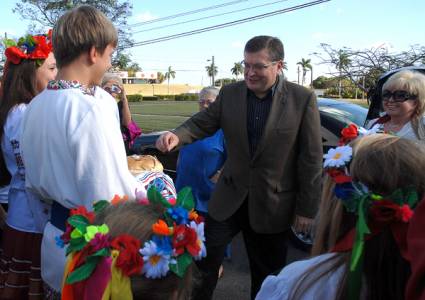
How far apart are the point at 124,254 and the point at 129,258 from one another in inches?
0.7

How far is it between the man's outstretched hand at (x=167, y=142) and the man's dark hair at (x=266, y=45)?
75 centimetres

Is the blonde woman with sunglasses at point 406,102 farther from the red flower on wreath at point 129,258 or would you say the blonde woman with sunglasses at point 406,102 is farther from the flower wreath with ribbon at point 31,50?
the red flower on wreath at point 129,258

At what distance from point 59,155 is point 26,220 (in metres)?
0.66

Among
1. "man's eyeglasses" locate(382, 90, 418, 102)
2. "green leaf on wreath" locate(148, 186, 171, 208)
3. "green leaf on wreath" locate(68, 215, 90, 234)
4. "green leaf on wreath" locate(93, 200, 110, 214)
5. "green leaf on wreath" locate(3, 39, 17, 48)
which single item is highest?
"green leaf on wreath" locate(3, 39, 17, 48)

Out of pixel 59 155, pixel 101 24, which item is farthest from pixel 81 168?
pixel 101 24

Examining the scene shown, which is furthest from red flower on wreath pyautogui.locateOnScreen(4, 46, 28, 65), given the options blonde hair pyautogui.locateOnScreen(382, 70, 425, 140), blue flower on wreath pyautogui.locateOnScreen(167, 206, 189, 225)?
blonde hair pyautogui.locateOnScreen(382, 70, 425, 140)

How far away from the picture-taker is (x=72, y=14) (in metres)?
1.70

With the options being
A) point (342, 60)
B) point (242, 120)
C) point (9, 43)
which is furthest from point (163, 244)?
point (342, 60)

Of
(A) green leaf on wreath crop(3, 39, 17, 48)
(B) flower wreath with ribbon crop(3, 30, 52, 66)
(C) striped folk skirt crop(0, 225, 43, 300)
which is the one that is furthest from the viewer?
(A) green leaf on wreath crop(3, 39, 17, 48)

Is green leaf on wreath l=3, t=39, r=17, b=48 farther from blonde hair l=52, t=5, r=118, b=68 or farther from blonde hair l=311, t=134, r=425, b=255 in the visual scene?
blonde hair l=311, t=134, r=425, b=255

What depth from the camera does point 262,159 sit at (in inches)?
108

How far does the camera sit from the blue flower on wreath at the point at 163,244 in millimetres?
1233

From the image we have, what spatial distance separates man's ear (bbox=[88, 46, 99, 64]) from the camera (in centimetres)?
173

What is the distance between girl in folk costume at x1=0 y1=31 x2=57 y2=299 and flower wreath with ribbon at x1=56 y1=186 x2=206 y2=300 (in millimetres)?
714
